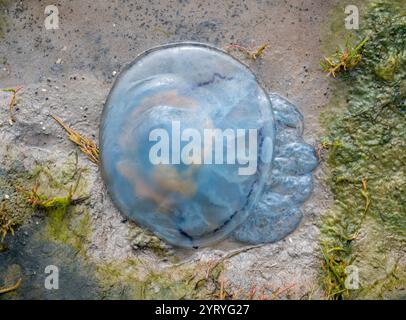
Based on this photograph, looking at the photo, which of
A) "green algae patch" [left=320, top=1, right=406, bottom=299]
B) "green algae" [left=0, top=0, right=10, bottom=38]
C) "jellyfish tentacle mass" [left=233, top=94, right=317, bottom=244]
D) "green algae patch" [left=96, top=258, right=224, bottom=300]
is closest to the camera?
"green algae patch" [left=96, top=258, right=224, bottom=300]

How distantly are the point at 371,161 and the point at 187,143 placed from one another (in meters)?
1.41

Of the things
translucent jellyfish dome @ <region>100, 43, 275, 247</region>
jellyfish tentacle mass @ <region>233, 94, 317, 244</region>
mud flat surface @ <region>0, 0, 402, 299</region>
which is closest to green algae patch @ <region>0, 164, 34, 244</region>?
mud flat surface @ <region>0, 0, 402, 299</region>

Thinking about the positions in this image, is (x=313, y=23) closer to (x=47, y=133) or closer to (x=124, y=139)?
(x=124, y=139)

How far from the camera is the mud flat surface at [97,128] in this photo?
14.8 ft

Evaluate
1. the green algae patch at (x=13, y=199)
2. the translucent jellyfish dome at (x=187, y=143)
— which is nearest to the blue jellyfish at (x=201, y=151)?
the translucent jellyfish dome at (x=187, y=143)

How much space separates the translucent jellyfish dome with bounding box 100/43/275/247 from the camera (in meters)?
4.54

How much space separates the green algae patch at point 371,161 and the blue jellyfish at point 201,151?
0.87 feet

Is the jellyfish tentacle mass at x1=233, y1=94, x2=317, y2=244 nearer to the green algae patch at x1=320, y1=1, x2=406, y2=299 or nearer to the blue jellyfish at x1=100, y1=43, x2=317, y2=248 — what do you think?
the blue jellyfish at x1=100, y1=43, x2=317, y2=248

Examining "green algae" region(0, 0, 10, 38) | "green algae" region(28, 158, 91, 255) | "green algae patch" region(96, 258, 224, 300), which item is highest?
"green algae" region(0, 0, 10, 38)

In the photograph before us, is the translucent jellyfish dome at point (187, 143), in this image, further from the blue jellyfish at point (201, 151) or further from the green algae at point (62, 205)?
the green algae at point (62, 205)

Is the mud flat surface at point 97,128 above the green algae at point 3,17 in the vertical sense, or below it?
below

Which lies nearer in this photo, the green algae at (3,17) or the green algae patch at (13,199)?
the green algae patch at (13,199)

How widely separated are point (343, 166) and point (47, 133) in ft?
7.53

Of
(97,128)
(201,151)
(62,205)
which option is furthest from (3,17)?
(201,151)
